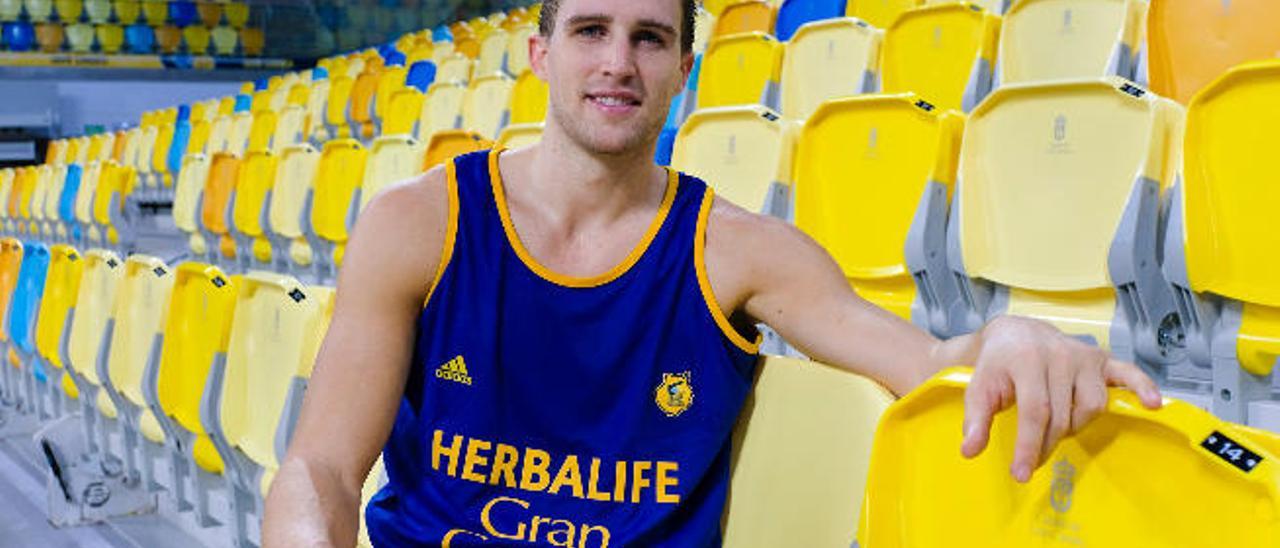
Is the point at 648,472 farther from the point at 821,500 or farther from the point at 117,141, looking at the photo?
the point at 117,141

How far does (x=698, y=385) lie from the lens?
690mm

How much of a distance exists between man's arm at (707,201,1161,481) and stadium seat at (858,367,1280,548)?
16 mm

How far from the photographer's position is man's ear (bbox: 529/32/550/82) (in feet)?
2.38

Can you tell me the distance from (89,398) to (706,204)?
4.56ft

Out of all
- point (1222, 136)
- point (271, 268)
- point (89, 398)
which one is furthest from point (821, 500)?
point (271, 268)

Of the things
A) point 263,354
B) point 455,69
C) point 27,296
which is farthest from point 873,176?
point 455,69

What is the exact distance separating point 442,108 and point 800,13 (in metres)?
0.85

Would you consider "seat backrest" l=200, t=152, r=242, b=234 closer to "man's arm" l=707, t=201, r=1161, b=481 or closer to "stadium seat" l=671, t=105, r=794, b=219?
"stadium seat" l=671, t=105, r=794, b=219

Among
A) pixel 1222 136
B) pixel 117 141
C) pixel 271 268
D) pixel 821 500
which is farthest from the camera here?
pixel 117 141

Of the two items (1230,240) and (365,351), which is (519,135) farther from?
(365,351)

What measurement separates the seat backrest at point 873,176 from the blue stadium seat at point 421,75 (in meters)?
2.53

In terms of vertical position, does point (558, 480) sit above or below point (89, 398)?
above

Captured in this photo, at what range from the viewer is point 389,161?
214 centimetres

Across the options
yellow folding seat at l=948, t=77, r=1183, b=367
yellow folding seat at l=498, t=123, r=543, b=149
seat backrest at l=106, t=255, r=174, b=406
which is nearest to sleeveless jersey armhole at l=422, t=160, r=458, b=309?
yellow folding seat at l=948, t=77, r=1183, b=367
